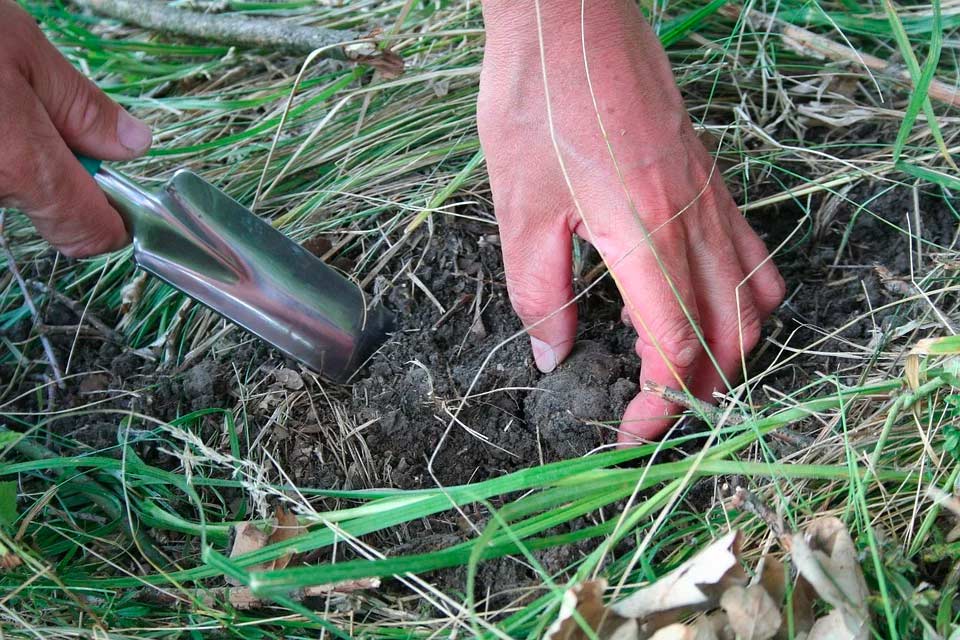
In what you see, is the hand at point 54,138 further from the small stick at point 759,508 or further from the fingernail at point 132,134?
the small stick at point 759,508

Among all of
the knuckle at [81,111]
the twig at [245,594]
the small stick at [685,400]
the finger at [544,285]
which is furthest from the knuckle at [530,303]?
the knuckle at [81,111]

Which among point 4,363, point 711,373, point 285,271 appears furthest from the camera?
point 4,363

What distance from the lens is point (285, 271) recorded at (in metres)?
1.43

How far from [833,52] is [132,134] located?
1.35 meters

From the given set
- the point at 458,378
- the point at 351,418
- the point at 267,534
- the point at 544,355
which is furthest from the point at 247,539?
the point at 544,355

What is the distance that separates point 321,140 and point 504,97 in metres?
0.65

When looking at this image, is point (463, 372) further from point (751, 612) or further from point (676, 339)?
point (751, 612)

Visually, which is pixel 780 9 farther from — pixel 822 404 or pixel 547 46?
pixel 822 404

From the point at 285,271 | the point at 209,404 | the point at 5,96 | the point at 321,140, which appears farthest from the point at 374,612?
the point at 321,140

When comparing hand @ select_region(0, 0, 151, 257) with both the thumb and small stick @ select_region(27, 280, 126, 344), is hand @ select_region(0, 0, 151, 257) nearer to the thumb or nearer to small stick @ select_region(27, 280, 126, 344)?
the thumb

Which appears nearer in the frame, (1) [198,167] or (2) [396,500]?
(2) [396,500]

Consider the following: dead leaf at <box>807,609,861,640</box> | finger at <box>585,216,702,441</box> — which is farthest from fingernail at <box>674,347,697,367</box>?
dead leaf at <box>807,609,861,640</box>

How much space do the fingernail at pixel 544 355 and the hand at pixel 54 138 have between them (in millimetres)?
719

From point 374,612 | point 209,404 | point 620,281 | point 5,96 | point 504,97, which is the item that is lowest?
point 374,612
